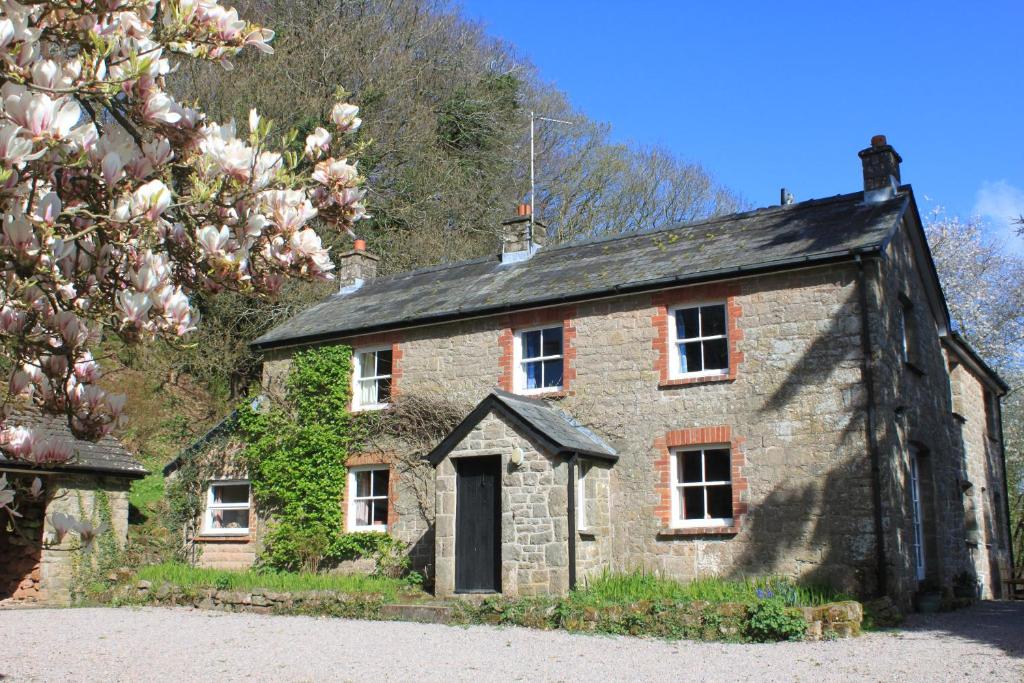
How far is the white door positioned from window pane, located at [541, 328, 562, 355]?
610cm

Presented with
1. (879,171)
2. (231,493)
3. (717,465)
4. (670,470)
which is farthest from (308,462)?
(879,171)

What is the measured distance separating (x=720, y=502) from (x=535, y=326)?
4560 mm

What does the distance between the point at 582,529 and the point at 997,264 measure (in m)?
23.1

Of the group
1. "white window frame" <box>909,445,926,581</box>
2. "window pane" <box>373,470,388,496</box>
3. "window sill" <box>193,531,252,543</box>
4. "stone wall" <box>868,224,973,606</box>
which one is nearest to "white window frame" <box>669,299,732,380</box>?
"stone wall" <box>868,224,973,606</box>

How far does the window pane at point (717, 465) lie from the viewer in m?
14.0

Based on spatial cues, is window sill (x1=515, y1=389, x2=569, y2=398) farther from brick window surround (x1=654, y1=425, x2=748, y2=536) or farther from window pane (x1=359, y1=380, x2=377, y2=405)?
window pane (x1=359, y1=380, x2=377, y2=405)

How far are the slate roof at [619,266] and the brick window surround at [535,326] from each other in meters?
0.27

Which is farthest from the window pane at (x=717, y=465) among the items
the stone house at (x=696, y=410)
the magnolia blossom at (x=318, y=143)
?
the magnolia blossom at (x=318, y=143)

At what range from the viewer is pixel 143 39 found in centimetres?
370

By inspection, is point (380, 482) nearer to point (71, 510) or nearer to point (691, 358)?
point (71, 510)

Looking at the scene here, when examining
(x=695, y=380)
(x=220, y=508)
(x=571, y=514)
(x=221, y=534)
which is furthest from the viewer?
(x=220, y=508)

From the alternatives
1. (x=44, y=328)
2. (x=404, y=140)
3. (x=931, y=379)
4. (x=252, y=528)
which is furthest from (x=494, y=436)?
(x=404, y=140)

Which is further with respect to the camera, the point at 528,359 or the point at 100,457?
the point at 100,457

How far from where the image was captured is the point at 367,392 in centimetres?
1788
